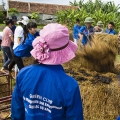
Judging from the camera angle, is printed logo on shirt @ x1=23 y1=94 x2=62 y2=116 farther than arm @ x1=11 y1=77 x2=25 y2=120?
No

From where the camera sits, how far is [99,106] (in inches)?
156

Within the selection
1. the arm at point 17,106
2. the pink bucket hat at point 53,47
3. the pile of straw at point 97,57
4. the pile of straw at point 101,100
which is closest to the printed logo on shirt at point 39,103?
the arm at point 17,106

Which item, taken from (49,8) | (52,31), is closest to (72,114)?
(52,31)

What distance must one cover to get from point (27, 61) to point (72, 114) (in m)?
5.55

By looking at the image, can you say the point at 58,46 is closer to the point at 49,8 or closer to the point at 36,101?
the point at 36,101

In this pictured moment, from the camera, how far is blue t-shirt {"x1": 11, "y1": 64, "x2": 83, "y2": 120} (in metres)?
1.69

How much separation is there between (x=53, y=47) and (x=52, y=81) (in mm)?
225

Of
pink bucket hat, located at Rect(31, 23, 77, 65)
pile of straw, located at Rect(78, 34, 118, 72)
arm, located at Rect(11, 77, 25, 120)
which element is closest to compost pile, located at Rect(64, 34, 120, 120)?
pile of straw, located at Rect(78, 34, 118, 72)

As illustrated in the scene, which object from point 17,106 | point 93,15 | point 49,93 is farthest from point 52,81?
Result: point 93,15

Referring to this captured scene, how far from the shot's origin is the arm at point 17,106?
1.91 metres

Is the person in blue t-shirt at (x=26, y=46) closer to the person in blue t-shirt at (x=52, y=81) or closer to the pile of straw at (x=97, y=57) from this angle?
the pile of straw at (x=97, y=57)

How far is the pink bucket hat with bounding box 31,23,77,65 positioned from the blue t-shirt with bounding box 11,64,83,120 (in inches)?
2.3

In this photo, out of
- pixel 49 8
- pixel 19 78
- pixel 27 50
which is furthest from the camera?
pixel 49 8

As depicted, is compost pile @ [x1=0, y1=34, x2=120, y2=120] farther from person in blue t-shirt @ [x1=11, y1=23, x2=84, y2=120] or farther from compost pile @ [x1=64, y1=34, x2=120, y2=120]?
person in blue t-shirt @ [x1=11, y1=23, x2=84, y2=120]
